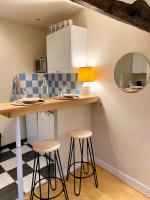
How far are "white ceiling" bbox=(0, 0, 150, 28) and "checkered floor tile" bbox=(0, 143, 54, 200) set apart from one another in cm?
235

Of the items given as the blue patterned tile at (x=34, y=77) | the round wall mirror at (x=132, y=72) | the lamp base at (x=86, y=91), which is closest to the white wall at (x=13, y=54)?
the blue patterned tile at (x=34, y=77)

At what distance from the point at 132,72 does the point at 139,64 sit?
122 mm

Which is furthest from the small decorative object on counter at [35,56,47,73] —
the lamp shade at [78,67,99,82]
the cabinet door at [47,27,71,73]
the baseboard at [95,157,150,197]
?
the baseboard at [95,157,150,197]

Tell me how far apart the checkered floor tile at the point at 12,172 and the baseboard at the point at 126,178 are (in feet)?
2.88

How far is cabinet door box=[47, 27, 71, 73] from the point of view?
245cm

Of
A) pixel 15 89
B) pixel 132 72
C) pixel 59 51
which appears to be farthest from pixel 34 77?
pixel 132 72

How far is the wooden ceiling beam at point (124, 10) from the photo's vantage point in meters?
1.17

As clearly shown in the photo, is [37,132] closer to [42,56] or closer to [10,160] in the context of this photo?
[10,160]

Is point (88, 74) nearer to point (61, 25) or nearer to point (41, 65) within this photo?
point (61, 25)

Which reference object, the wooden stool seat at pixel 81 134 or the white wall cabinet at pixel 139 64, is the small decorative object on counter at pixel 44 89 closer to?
the wooden stool seat at pixel 81 134

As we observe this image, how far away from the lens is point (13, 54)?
3.17m

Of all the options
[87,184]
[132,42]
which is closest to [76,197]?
[87,184]

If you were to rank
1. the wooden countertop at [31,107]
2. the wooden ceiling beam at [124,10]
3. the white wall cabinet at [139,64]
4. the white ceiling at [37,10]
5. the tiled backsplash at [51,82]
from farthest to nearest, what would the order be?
the tiled backsplash at [51,82], the white ceiling at [37,10], the white wall cabinet at [139,64], the wooden countertop at [31,107], the wooden ceiling beam at [124,10]

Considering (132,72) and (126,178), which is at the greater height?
(132,72)
